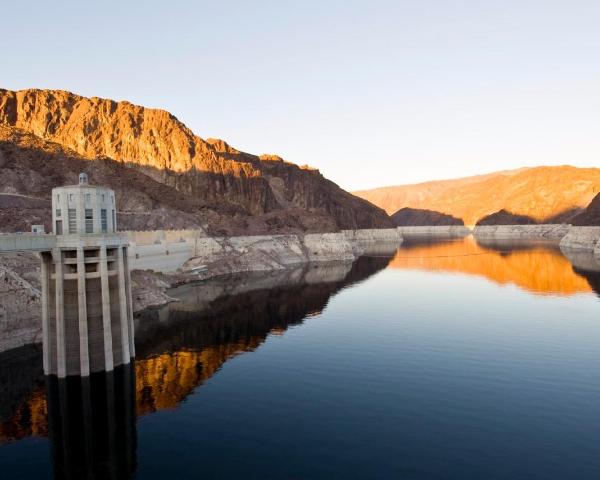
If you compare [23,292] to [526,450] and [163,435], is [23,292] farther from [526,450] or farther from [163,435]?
[526,450]

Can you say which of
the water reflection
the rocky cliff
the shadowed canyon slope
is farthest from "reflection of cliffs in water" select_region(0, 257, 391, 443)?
the rocky cliff

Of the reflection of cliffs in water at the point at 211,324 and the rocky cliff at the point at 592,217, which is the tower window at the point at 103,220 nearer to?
the reflection of cliffs in water at the point at 211,324

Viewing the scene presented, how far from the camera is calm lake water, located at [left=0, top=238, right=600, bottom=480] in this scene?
89.7 feet

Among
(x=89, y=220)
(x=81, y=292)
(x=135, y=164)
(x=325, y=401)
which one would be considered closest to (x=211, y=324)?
(x=81, y=292)

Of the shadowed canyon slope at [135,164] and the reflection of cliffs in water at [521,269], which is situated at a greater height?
the shadowed canyon slope at [135,164]

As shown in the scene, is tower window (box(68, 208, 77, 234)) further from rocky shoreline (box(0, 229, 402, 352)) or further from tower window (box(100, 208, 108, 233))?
rocky shoreline (box(0, 229, 402, 352))

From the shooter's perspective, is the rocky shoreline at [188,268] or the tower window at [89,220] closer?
the tower window at [89,220]

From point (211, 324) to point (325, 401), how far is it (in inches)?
1160

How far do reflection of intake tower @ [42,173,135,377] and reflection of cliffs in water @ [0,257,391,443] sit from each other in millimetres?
3389

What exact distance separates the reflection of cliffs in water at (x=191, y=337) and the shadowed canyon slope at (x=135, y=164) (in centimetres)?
3735

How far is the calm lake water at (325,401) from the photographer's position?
27.3 m

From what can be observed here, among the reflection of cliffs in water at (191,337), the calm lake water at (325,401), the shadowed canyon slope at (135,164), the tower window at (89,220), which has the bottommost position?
the calm lake water at (325,401)

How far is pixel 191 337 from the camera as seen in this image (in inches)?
2176

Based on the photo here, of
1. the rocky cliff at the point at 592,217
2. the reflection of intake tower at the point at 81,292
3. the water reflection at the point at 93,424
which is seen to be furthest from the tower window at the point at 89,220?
the rocky cliff at the point at 592,217
